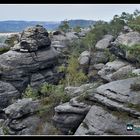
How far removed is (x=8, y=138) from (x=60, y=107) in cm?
1741

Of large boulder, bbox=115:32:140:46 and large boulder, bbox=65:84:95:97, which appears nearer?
large boulder, bbox=65:84:95:97

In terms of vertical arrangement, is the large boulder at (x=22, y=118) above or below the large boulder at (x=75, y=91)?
below

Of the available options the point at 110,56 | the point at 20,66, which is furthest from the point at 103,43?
the point at 20,66

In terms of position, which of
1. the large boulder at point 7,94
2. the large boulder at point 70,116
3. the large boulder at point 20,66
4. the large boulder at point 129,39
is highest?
the large boulder at point 129,39

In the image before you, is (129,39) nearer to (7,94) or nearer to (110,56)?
(110,56)

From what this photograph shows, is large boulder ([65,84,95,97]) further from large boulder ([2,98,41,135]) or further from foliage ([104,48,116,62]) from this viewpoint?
foliage ([104,48,116,62])

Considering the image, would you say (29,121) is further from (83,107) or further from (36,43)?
(36,43)

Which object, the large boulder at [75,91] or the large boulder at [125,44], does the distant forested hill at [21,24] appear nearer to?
the large boulder at [125,44]

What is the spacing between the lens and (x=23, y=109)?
22.5 metres

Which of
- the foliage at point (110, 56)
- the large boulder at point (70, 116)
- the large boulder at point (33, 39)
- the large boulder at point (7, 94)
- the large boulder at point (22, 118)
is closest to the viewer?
the large boulder at point (70, 116)

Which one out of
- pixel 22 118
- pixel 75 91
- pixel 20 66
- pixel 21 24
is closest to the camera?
pixel 22 118

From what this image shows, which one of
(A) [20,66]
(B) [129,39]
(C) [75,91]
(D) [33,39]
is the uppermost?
(B) [129,39]

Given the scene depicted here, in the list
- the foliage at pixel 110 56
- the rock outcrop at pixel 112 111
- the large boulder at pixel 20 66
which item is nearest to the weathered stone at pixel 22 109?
the rock outcrop at pixel 112 111

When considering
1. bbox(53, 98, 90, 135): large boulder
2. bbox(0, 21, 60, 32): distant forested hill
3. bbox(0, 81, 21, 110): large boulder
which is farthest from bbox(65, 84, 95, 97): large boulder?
bbox(0, 21, 60, 32): distant forested hill
